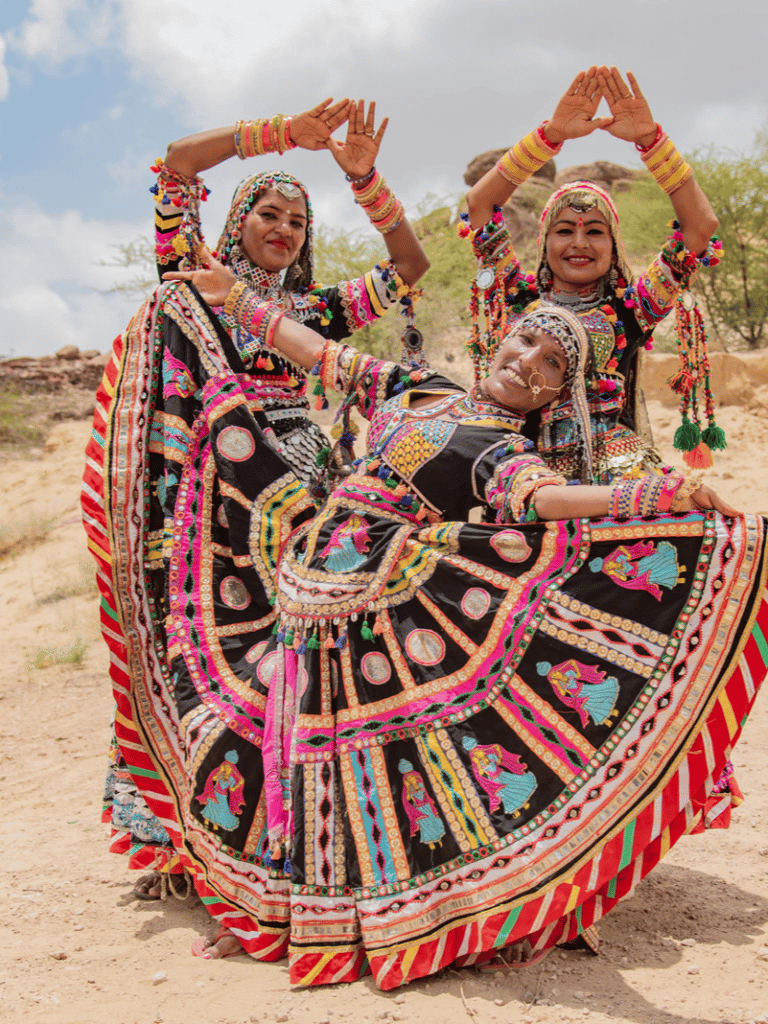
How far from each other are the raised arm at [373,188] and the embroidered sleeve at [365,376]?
2.16ft

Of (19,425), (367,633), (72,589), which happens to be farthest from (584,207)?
(19,425)

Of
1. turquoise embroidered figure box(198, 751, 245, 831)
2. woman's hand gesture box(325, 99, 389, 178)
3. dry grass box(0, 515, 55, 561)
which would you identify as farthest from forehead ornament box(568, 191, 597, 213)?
dry grass box(0, 515, 55, 561)

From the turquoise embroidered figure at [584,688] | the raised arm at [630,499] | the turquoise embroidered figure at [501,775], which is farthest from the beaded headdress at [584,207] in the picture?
the turquoise embroidered figure at [501,775]

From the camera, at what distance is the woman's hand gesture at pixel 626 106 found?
3178mm

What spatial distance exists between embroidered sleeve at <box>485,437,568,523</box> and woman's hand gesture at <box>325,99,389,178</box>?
1.33m

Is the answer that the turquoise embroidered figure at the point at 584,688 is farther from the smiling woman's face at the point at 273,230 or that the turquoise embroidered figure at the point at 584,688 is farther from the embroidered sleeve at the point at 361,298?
the smiling woman's face at the point at 273,230

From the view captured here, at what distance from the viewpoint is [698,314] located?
11.5ft

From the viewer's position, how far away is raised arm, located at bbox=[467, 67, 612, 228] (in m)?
3.20

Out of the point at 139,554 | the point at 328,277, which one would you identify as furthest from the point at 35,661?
the point at 328,277

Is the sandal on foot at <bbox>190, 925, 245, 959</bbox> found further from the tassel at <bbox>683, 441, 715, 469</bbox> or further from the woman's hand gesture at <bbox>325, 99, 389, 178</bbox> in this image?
the woman's hand gesture at <bbox>325, 99, 389, 178</bbox>

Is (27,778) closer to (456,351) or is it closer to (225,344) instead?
(225,344)

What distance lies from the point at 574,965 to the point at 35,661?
5.68 meters

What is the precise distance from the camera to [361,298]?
139 inches

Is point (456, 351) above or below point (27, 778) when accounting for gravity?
above
